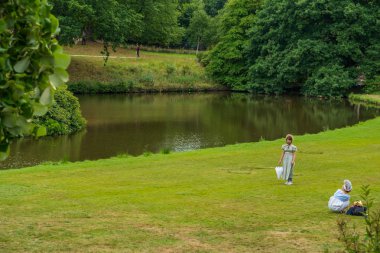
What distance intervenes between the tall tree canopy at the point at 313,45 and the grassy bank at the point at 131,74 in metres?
7.73

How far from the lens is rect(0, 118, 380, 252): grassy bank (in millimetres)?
11211

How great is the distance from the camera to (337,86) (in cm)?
6384

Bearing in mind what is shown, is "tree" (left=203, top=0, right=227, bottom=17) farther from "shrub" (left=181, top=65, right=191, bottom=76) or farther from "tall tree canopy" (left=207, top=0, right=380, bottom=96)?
"tall tree canopy" (left=207, top=0, right=380, bottom=96)

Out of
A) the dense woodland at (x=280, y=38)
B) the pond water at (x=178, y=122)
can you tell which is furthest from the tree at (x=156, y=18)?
the pond water at (x=178, y=122)

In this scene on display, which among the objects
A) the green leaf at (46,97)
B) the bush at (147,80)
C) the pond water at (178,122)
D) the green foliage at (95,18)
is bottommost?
the pond water at (178,122)

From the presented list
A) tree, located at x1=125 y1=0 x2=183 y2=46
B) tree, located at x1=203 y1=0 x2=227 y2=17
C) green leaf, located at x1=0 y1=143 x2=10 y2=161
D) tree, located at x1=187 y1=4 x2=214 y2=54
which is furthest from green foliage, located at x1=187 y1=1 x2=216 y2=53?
green leaf, located at x1=0 y1=143 x2=10 y2=161

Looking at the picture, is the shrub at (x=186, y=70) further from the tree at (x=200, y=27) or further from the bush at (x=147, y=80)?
the tree at (x=200, y=27)

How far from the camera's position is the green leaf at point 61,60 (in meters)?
4.68

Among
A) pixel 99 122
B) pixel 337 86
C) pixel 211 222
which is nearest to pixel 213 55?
pixel 337 86

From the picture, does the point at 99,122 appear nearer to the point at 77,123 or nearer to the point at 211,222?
the point at 77,123

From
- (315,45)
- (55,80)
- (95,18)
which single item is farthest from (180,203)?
(315,45)

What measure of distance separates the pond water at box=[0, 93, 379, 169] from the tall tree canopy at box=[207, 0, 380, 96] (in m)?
3.25

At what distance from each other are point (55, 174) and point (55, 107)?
18.1m

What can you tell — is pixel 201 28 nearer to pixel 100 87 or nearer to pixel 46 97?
pixel 100 87
